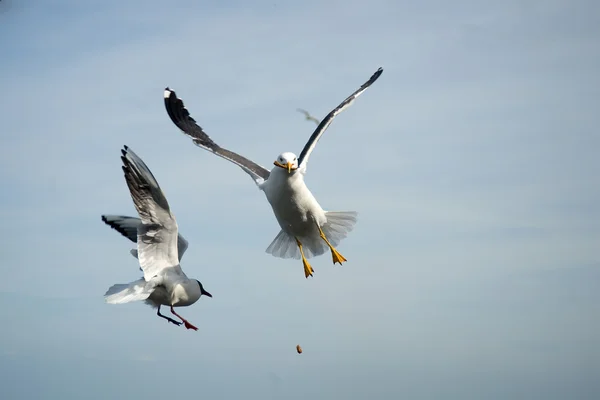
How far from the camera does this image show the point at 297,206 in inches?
397

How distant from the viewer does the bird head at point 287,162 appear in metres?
9.73

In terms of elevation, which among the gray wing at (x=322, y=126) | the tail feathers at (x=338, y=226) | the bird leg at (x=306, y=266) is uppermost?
the gray wing at (x=322, y=126)

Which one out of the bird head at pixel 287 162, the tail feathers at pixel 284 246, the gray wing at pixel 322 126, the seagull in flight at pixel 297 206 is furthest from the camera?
the tail feathers at pixel 284 246

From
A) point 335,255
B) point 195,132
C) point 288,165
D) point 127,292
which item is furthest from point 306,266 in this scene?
point 195,132

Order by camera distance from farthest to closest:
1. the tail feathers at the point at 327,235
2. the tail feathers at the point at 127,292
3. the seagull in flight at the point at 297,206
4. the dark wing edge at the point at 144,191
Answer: the tail feathers at the point at 327,235, the seagull in flight at the point at 297,206, the tail feathers at the point at 127,292, the dark wing edge at the point at 144,191

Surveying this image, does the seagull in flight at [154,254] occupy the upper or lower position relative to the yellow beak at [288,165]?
lower

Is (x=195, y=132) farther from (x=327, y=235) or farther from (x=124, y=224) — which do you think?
(x=327, y=235)

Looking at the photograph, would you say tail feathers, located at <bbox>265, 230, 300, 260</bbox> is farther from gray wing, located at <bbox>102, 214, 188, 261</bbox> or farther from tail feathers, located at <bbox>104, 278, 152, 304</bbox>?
tail feathers, located at <bbox>104, 278, 152, 304</bbox>

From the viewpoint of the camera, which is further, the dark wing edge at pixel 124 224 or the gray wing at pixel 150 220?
the dark wing edge at pixel 124 224

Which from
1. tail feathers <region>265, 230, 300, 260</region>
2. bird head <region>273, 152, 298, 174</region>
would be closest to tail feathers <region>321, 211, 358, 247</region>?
tail feathers <region>265, 230, 300, 260</region>

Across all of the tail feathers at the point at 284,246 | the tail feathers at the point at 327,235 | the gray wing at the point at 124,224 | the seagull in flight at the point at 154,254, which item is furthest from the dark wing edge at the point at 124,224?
the tail feathers at the point at 327,235

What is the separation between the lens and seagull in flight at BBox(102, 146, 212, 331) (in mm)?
9484

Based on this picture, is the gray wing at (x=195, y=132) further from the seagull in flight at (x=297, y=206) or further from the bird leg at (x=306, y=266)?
the bird leg at (x=306, y=266)

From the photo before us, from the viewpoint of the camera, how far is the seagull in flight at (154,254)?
948 centimetres
